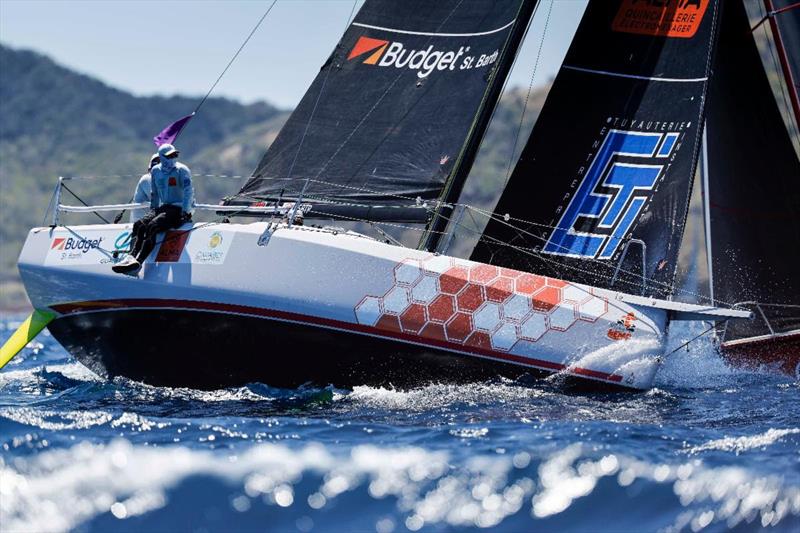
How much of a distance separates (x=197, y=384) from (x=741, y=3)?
22.7 feet

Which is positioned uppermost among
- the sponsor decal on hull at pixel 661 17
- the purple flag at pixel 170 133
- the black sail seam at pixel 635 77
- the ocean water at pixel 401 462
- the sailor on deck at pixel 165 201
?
the sponsor decal on hull at pixel 661 17

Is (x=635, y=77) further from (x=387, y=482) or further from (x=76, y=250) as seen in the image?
(x=387, y=482)

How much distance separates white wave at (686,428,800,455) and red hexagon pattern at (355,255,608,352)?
1821 mm

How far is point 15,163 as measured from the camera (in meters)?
153

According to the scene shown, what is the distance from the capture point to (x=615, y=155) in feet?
34.2

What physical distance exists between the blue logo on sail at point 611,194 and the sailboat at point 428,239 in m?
0.02

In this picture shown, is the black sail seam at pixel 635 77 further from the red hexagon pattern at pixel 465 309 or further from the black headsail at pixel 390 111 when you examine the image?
the red hexagon pattern at pixel 465 309

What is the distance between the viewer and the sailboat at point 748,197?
37.3 ft

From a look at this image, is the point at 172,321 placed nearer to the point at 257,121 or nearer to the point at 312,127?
the point at 312,127

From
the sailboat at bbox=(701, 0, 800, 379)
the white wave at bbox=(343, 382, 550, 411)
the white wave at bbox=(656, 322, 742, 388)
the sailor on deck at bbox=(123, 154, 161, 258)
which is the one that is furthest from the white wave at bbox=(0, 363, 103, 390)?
the sailboat at bbox=(701, 0, 800, 379)

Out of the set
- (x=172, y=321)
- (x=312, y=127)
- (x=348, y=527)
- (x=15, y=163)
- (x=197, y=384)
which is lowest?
(x=348, y=527)

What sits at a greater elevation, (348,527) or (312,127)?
(312,127)

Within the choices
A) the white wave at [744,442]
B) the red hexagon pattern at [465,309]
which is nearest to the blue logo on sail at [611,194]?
the red hexagon pattern at [465,309]

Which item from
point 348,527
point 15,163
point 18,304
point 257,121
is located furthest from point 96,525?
point 257,121
